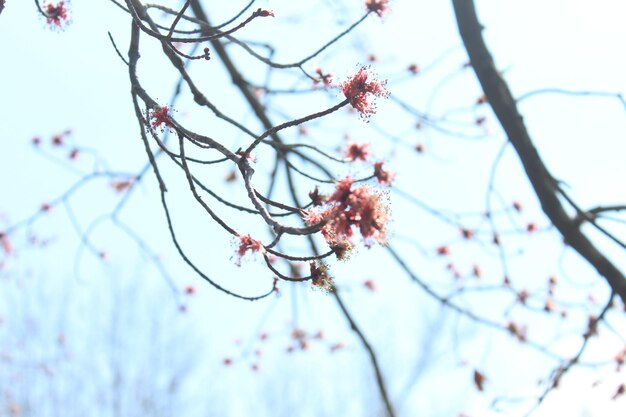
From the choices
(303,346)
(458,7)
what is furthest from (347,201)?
(303,346)

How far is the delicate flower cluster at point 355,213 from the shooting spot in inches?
53.6

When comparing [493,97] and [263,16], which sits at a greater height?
[493,97]

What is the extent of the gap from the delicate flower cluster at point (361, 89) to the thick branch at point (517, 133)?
54.1 inches

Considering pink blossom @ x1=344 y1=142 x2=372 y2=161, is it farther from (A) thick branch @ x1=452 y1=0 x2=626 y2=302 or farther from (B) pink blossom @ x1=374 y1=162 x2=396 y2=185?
(A) thick branch @ x1=452 y1=0 x2=626 y2=302

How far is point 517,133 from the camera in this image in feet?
9.31

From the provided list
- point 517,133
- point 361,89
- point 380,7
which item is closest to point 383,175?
point 361,89

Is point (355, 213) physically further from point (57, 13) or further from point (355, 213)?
point (57, 13)

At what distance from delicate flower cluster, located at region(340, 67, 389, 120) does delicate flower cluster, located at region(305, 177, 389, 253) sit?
0.34 m

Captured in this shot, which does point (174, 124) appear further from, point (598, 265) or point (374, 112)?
point (598, 265)

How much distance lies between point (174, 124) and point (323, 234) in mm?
492

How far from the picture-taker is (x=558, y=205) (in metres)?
2.86

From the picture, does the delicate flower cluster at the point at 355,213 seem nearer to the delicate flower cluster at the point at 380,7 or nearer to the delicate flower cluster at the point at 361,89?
the delicate flower cluster at the point at 361,89

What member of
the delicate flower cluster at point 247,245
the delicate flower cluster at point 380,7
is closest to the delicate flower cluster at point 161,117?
the delicate flower cluster at point 247,245

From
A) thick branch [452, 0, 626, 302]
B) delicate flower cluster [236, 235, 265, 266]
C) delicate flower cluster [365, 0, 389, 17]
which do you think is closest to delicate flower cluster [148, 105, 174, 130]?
delicate flower cluster [236, 235, 265, 266]
